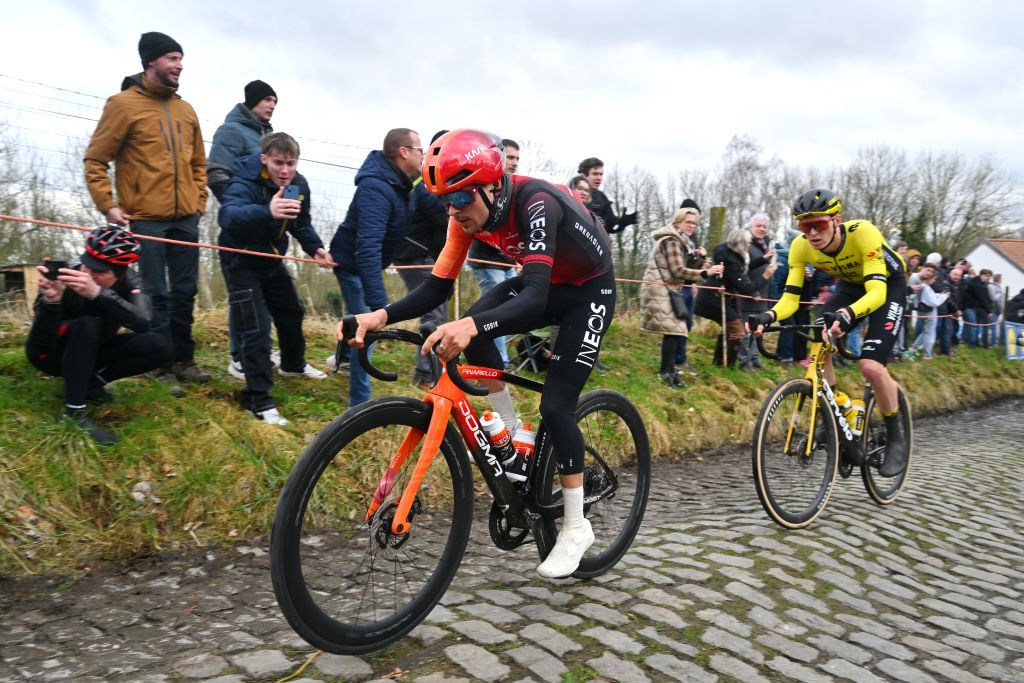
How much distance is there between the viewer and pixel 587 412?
4.34m

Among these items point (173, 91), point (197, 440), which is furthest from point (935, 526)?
point (173, 91)

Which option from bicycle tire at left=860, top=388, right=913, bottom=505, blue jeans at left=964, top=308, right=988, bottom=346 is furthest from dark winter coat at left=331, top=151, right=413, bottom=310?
blue jeans at left=964, top=308, right=988, bottom=346

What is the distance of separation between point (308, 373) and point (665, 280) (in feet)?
15.6

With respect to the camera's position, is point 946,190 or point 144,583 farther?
point 946,190

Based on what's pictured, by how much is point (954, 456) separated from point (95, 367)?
30.6 ft

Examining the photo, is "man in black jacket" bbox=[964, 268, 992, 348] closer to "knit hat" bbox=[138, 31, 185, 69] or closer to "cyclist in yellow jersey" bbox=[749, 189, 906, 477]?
"cyclist in yellow jersey" bbox=[749, 189, 906, 477]

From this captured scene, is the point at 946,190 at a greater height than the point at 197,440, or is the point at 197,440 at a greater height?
the point at 946,190

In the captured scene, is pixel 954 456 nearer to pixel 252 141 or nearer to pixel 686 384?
pixel 686 384

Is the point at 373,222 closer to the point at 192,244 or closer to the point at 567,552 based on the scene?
the point at 192,244

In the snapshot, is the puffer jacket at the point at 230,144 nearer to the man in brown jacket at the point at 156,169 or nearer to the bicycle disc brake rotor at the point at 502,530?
the man in brown jacket at the point at 156,169

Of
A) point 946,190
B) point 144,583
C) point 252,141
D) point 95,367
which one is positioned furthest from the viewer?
point 946,190

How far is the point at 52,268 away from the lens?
4727mm

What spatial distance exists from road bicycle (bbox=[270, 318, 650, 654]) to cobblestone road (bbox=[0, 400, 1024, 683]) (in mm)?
199

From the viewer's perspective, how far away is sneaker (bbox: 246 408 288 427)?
5803 mm
